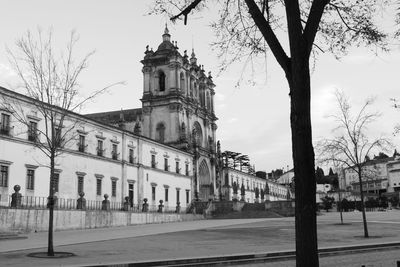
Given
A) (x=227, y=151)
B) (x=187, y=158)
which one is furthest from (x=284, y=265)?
(x=227, y=151)

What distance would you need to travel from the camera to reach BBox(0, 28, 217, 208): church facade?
36.3 metres

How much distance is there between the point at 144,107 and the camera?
7062 cm

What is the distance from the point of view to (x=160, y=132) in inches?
2724

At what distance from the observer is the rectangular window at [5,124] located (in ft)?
113

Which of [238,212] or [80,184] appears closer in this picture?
[80,184]

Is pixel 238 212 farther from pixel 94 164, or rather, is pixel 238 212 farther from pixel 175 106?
pixel 94 164

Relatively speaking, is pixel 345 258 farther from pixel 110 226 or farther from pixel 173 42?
pixel 173 42

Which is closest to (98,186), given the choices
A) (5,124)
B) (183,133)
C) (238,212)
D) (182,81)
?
(5,124)

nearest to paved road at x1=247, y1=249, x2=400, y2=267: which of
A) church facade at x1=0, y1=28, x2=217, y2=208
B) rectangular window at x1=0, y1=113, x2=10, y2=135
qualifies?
church facade at x1=0, y1=28, x2=217, y2=208

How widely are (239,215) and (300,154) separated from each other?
5474 centimetres

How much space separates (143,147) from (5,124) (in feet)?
74.0

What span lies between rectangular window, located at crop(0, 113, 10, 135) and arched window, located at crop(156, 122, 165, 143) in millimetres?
34815

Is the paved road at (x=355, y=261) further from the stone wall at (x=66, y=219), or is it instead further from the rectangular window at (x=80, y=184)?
the rectangular window at (x=80, y=184)

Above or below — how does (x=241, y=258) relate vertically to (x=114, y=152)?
below
